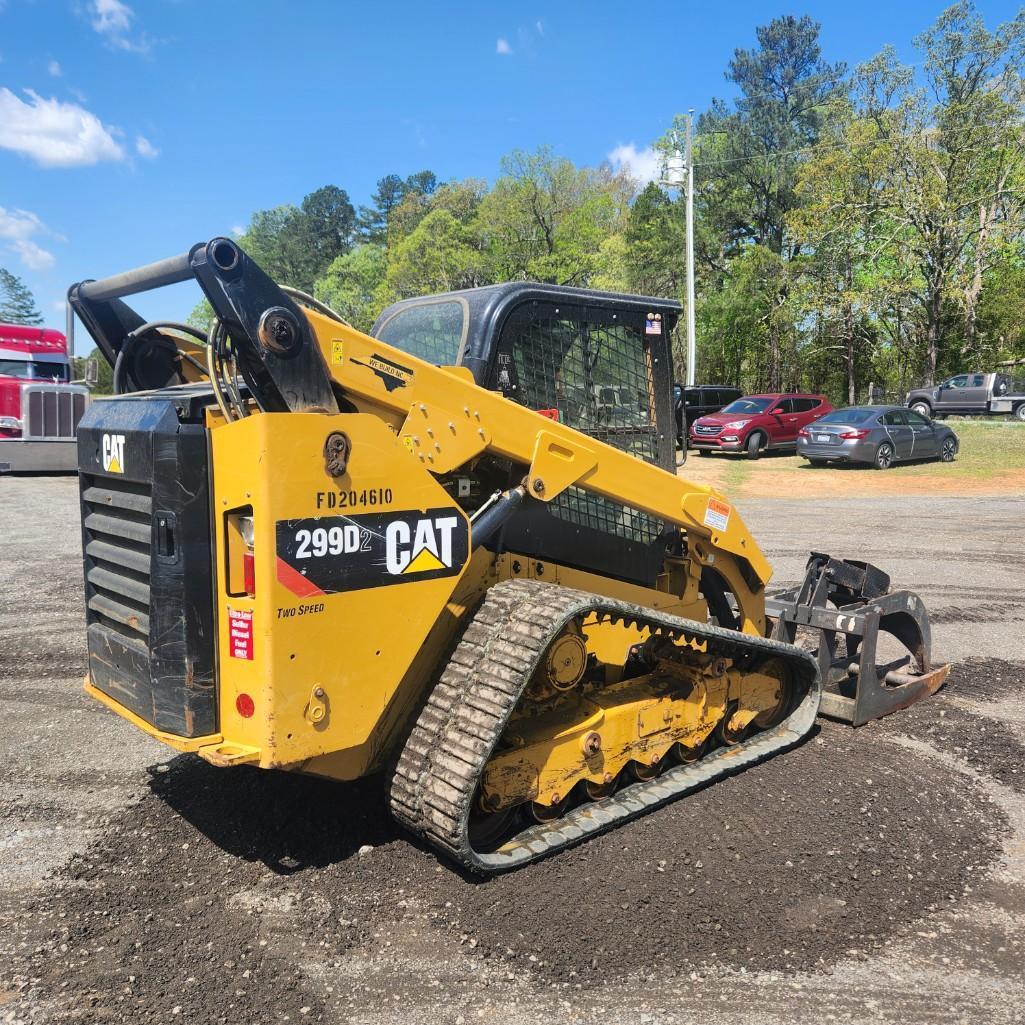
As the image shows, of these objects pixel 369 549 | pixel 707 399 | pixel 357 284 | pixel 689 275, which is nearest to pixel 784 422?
pixel 707 399

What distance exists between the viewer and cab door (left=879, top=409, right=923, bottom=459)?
20828 millimetres

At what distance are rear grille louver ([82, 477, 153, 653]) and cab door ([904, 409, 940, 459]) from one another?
2079cm

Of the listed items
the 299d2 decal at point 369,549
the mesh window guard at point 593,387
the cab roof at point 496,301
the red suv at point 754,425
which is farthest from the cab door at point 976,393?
the 299d2 decal at point 369,549

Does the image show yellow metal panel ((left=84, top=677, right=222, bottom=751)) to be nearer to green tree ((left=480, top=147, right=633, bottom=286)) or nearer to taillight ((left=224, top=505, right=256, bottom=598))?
taillight ((left=224, top=505, right=256, bottom=598))

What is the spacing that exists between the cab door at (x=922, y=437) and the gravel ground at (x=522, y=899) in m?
17.5

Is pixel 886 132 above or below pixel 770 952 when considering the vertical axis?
above

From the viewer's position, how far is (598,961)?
3.05 m

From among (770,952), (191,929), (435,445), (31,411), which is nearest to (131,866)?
A: (191,929)

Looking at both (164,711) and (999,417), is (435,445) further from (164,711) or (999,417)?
(999,417)

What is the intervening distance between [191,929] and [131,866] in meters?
0.62

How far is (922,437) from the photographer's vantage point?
21.4m

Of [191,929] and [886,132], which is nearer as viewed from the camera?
[191,929]

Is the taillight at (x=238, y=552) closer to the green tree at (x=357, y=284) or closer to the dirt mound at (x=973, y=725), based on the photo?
the dirt mound at (x=973, y=725)

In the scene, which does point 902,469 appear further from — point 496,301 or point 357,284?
point 357,284
